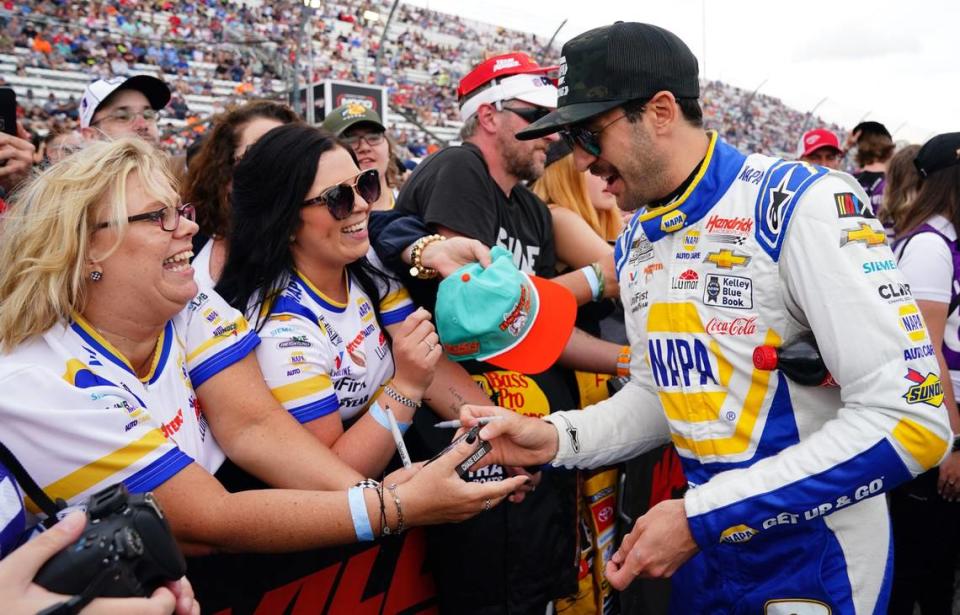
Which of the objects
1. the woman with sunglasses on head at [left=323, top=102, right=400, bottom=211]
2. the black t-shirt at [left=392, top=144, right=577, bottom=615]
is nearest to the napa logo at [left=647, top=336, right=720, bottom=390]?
Result: the black t-shirt at [left=392, top=144, right=577, bottom=615]

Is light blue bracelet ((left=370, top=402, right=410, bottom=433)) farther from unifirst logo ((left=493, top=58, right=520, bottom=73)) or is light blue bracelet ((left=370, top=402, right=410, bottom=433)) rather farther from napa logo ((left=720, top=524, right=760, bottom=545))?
unifirst logo ((left=493, top=58, right=520, bottom=73))

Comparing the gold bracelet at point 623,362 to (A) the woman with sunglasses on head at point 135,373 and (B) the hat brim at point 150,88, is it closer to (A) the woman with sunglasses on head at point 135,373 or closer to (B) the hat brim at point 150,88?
(A) the woman with sunglasses on head at point 135,373

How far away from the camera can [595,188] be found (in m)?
3.84

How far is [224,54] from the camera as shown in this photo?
21.9 m

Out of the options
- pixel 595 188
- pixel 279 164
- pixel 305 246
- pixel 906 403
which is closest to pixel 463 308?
pixel 305 246

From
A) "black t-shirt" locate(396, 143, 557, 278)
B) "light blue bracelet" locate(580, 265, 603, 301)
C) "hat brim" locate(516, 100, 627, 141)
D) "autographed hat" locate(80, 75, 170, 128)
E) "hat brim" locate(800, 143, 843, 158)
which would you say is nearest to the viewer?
"hat brim" locate(516, 100, 627, 141)

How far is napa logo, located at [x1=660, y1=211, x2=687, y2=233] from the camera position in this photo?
193cm

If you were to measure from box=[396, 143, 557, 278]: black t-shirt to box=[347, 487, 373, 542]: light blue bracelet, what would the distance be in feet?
4.09

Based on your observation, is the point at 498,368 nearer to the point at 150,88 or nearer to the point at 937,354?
the point at 937,354

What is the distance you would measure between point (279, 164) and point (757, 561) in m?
1.88

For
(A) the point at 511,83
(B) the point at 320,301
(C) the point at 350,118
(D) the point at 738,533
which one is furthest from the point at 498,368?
(C) the point at 350,118

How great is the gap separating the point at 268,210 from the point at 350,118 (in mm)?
2817

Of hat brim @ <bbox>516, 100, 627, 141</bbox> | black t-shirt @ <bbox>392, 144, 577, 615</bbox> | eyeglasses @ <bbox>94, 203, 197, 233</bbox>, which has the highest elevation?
hat brim @ <bbox>516, 100, 627, 141</bbox>

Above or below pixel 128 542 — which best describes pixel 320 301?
above
